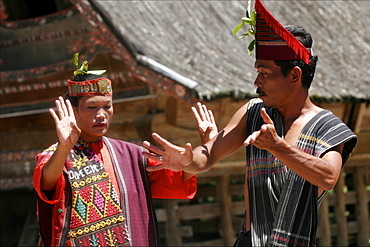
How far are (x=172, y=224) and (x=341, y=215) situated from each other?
1.90m

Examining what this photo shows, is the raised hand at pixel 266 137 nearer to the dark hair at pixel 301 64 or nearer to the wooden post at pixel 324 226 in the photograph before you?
the dark hair at pixel 301 64

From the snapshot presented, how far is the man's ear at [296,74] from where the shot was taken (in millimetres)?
2830

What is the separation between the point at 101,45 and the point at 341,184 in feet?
9.89

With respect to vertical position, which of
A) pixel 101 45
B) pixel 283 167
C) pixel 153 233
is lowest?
pixel 153 233

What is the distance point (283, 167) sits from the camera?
281cm

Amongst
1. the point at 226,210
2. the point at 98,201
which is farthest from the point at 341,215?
the point at 98,201

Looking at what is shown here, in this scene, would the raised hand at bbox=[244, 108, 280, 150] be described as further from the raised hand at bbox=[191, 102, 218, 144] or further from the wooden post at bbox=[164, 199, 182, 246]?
the wooden post at bbox=[164, 199, 182, 246]

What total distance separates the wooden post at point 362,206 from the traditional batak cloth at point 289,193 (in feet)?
14.6

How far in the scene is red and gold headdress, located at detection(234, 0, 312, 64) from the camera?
277 cm

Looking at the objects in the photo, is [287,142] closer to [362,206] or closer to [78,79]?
[78,79]

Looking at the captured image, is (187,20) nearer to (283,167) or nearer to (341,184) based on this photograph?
(341,184)

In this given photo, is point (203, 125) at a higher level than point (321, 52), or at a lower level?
lower

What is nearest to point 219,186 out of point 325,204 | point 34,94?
point 325,204

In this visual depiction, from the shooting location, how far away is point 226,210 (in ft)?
21.8
